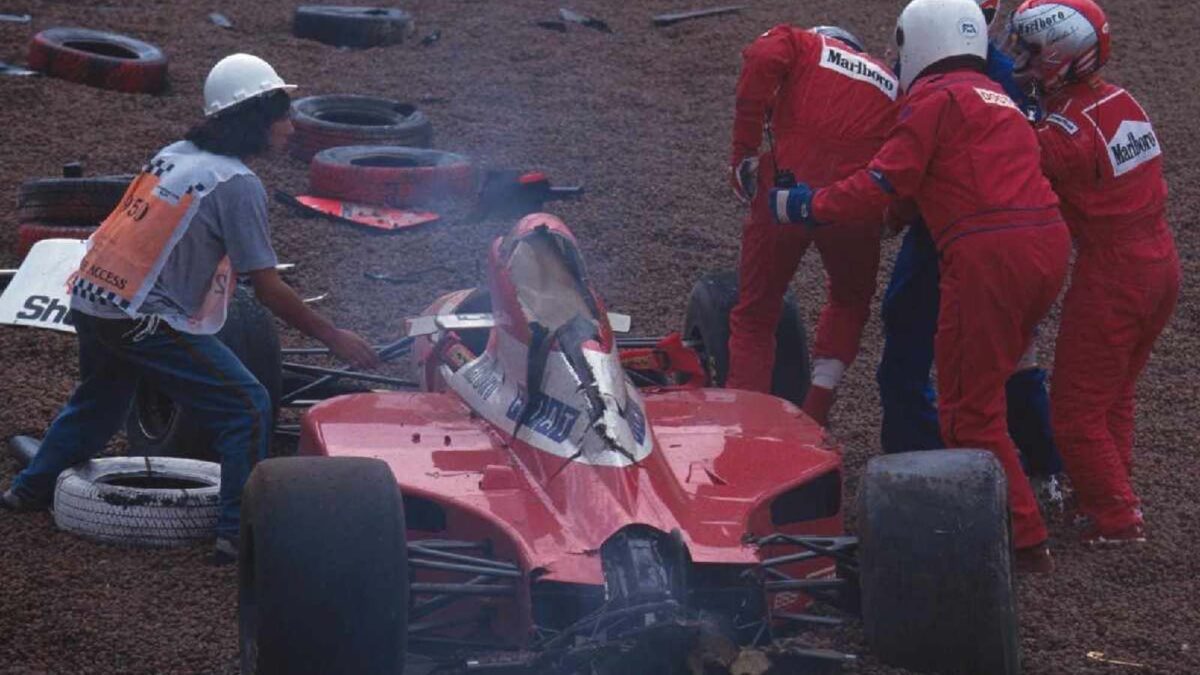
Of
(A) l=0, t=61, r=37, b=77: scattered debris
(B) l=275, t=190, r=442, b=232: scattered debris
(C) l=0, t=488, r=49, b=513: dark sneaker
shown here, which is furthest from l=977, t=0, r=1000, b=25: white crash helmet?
(A) l=0, t=61, r=37, b=77: scattered debris

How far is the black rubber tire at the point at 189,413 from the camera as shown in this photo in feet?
24.7

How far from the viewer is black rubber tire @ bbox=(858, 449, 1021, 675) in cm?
544

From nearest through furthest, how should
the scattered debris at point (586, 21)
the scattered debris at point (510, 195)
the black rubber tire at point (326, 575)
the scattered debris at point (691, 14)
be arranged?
the black rubber tire at point (326, 575), the scattered debris at point (510, 195), the scattered debris at point (586, 21), the scattered debris at point (691, 14)

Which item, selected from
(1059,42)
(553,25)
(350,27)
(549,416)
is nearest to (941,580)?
(549,416)

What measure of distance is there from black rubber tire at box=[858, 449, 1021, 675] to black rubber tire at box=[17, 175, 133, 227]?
6.29 m

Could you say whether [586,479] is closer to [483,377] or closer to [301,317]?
[483,377]

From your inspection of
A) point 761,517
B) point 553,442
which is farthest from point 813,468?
point 553,442

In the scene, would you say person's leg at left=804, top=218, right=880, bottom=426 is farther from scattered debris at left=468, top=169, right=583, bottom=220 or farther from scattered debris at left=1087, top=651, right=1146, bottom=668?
scattered debris at left=468, top=169, right=583, bottom=220

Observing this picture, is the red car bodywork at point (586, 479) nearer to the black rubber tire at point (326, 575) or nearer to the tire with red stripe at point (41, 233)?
the black rubber tire at point (326, 575)

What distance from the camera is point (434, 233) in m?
11.5

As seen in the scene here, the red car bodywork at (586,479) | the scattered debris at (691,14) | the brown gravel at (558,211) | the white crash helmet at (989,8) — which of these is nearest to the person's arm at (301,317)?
the red car bodywork at (586,479)

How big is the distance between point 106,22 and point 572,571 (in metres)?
11.7

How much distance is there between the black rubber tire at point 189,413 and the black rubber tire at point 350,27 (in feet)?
27.7

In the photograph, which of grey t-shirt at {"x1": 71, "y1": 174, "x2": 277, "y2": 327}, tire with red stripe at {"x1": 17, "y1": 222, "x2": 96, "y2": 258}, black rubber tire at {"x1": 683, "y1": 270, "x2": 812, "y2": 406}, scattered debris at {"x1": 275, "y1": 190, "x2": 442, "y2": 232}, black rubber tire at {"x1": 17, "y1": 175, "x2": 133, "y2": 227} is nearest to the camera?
grey t-shirt at {"x1": 71, "y1": 174, "x2": 277, "y2": 327}
